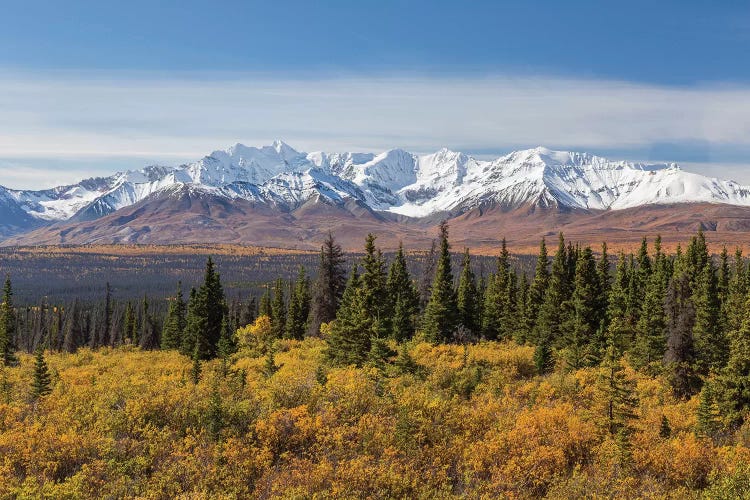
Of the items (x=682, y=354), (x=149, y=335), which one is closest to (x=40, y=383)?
(x=682, y=354)

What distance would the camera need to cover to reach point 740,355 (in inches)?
1282

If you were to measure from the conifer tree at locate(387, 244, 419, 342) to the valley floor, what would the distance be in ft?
105

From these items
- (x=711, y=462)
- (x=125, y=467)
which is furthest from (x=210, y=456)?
(x=711, y=462)

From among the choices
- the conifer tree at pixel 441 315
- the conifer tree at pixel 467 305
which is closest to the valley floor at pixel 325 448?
the conifer tree at pixel 441 315

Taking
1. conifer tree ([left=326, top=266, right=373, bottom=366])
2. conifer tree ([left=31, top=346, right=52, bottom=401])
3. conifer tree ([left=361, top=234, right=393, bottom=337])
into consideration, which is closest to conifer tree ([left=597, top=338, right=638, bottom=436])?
conifer tree ([left=326, top=266, right=373, bottom=366])

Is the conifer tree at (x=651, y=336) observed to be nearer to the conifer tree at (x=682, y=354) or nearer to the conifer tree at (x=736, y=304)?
the conifer tree at (x=682, y=354)

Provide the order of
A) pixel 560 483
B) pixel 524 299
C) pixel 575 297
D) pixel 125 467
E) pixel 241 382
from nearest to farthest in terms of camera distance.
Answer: pixel 125 467 → pixel 560 483 → pixel 241 382 → pixel 575 297 → pixel 524 299

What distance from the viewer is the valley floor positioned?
15.1m

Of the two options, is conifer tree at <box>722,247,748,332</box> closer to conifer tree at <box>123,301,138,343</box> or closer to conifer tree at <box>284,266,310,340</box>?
conifer tree at <box>284,266,310,340</box>

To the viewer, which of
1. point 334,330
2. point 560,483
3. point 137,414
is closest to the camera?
point 560,483

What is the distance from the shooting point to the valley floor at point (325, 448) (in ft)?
49.6

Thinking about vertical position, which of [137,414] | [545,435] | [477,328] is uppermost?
[137,414]

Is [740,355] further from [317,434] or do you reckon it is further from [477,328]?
[477,328]

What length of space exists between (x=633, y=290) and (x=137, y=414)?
51.3m
